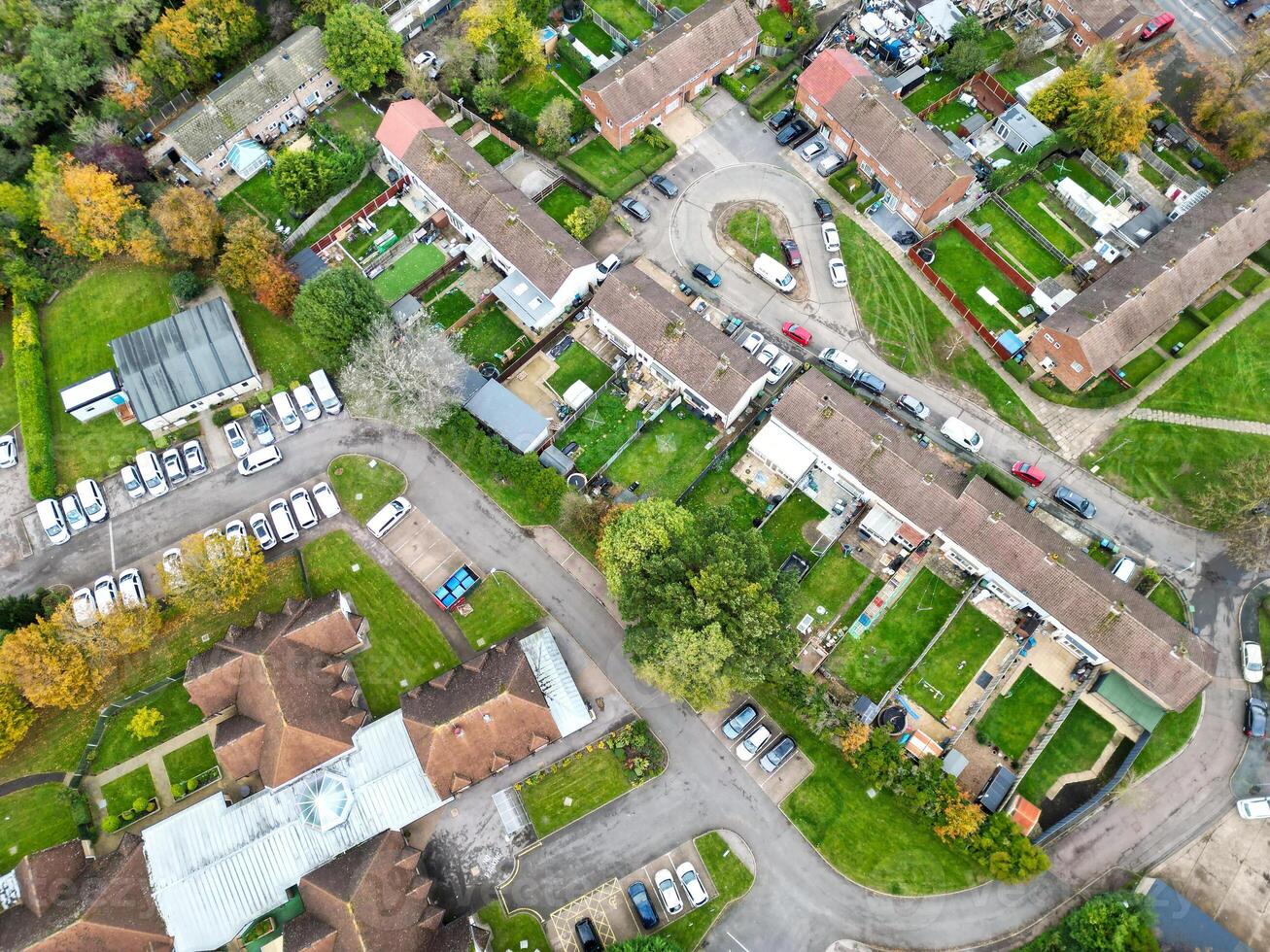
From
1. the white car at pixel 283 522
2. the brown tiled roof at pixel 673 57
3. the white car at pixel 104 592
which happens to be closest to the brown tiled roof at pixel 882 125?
the brown tiled roof at pixel 673 57

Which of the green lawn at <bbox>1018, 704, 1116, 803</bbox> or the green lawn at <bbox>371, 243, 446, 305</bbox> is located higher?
the green lawn at <bbox>371, 243, 446, 305</bbox>

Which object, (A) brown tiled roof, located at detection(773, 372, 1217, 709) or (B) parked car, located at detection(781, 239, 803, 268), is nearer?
(A) brown tiled roof, located at detection(773, 372, 1217, 709)

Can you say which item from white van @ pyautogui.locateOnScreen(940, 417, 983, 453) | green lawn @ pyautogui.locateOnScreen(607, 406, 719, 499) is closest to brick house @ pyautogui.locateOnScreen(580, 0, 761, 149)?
green lawn @ pyautogui.locateOnScreen(607, 406, 719, 499)

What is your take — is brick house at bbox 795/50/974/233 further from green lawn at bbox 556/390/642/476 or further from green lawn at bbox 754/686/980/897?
green lawn at bbox 754/686/980/897

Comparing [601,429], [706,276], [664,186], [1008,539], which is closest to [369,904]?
[601,429]

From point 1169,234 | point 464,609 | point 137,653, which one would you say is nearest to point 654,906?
point 464,609

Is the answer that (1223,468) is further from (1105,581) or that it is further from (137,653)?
(137,653)

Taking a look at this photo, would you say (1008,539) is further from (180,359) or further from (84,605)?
(84,605)
